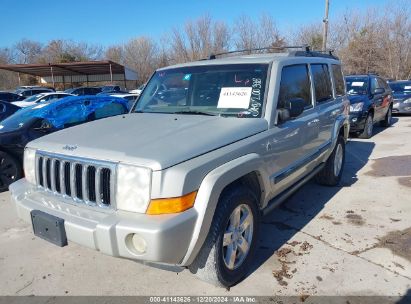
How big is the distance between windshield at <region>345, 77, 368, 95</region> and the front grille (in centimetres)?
906

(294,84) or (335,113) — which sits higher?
(294,84)

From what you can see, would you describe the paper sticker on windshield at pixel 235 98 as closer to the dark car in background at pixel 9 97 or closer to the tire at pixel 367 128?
the tire at pixel 367 128

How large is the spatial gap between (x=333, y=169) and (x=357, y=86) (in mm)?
5558

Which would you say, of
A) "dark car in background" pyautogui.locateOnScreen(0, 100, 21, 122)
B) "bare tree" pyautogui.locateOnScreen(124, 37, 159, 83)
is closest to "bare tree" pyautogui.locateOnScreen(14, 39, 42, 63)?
"bare tree" pyautogui.locateOnScreen(124, 37, 159, 83)

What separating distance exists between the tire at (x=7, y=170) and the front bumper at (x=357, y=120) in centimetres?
790

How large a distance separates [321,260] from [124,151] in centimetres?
222

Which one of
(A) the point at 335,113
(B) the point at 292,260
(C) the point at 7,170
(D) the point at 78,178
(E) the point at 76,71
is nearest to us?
(D) the point at 78,178

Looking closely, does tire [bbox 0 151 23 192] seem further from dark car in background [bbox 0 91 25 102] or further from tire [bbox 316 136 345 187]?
dark car in background [bbox 0 91 25 102]

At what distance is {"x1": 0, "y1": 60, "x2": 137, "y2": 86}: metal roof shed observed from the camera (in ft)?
109

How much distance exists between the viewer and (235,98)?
3.63 metres

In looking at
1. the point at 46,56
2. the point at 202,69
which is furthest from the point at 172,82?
the point at 46,56

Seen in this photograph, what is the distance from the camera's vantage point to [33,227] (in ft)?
9.96

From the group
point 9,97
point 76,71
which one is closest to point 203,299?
point 9,97

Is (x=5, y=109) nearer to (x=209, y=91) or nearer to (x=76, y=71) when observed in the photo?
(x=209, y=91)
